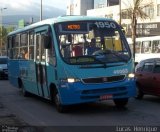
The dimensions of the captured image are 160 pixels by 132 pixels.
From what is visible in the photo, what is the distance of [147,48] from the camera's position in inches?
1585

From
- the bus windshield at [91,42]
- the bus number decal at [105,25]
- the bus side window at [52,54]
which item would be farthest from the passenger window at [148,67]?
the bus side window at [52,54]

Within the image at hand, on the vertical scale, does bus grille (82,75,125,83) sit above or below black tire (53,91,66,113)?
above

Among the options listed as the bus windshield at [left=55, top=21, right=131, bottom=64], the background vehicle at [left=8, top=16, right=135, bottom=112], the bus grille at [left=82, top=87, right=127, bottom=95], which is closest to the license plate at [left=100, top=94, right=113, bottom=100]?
the background vehicle at [left=8, top=16, right=135, bottom=112]

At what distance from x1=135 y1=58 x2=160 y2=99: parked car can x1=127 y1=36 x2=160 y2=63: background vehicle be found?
19879mm

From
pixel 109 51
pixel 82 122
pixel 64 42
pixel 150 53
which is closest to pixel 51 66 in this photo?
pixel 64 42

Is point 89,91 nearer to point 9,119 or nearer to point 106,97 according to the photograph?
point 106,97

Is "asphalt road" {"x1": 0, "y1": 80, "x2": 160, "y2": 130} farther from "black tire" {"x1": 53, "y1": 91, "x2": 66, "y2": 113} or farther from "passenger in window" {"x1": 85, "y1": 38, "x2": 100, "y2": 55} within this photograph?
"passenger in window" {"x1": 85, "y1": 38, "x2": 100, "y2": 55}

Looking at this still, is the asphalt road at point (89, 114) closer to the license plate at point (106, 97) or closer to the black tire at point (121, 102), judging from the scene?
the black tire at point (121, 102)

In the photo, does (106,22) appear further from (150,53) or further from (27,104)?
(150,53)

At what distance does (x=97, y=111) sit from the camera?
1413 centimetres

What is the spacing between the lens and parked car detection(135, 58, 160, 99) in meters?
16.1

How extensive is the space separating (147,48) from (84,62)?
1080 inches

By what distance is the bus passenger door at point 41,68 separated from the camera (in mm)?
15305

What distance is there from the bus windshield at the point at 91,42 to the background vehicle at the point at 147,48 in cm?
2328
